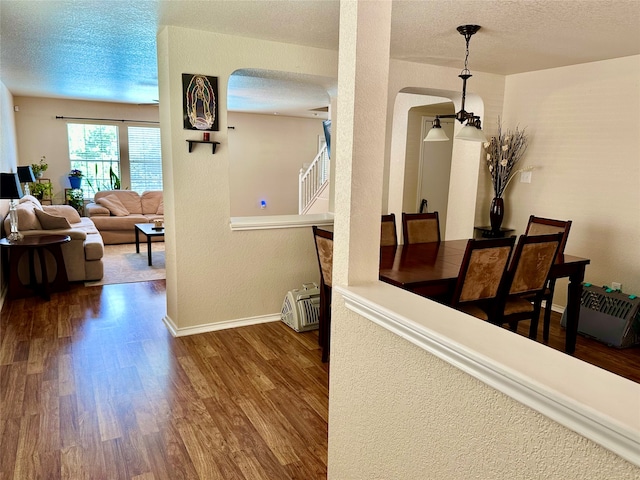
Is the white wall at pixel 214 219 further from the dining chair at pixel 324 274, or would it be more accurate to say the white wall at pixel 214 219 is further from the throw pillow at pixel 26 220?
the throw pillow at pixel 26 220

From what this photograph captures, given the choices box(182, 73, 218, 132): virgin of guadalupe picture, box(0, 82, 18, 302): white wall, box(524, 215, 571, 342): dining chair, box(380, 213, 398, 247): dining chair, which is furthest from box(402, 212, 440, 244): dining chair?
box(0, 82, 18, 302): white wall

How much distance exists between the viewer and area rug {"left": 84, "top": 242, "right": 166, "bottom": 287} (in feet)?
17.7

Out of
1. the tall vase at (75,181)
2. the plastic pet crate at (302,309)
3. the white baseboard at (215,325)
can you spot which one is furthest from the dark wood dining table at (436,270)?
the tall vase at (75,181)

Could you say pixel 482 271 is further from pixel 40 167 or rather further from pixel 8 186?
pixel 40 167

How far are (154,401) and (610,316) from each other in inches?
136

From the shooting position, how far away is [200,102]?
343cm

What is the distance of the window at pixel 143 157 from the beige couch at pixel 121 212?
1.93ft

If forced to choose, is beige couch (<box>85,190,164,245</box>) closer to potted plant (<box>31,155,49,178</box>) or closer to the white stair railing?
potted plant (<box>31,155,49,178</box>)

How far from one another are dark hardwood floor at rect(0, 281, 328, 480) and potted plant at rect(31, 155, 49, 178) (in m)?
4.21

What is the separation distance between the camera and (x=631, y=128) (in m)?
3.71

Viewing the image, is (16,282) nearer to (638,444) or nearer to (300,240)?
(300,240)

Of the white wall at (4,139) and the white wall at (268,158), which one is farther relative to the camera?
the white wall at (268,158)

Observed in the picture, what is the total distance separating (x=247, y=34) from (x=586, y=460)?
3.41m

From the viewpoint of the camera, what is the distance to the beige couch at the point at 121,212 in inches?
289
